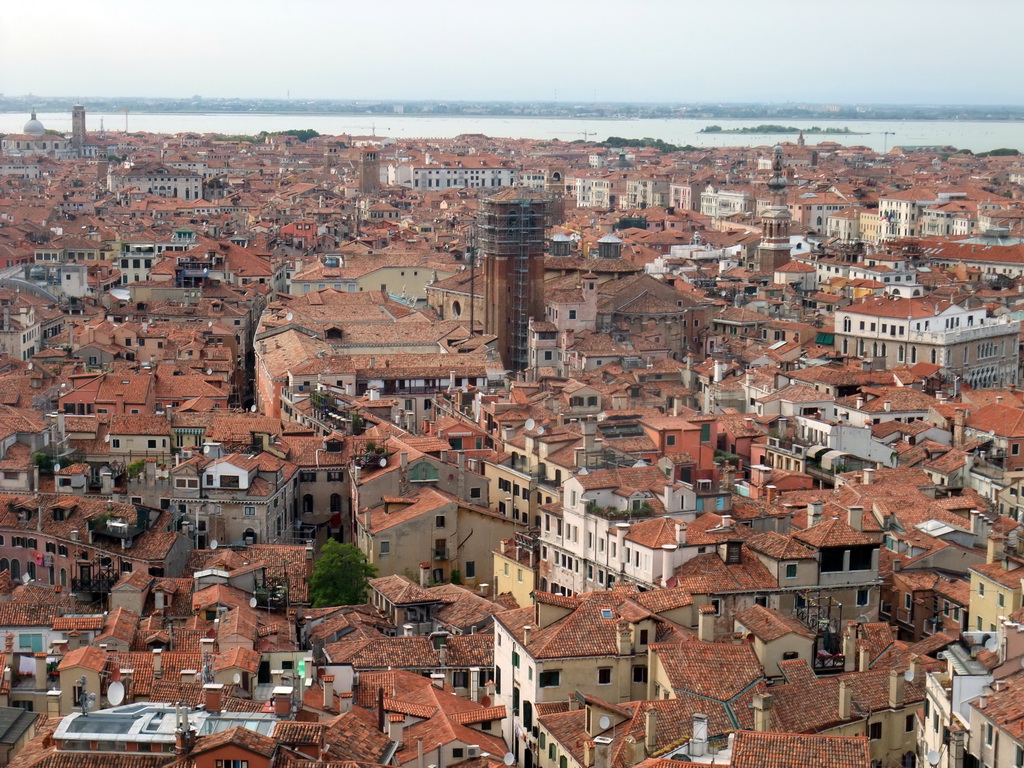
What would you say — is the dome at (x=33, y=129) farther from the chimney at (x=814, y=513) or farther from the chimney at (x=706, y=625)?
the chimney at (x=706, y=625)

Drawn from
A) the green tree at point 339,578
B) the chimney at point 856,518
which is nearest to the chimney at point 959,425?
the chimney at point 856,518

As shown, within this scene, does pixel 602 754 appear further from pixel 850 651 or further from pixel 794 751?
pixel 850 651

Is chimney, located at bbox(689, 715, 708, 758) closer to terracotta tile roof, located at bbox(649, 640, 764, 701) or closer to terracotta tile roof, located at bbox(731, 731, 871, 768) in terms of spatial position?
terracotta tile roof, located at bbox(731, 731, 871, 768)

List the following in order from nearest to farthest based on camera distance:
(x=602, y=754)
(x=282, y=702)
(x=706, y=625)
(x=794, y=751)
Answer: (x=794, y=751)
(x=282, y=702)
(x=602, y=754)
(x=706, y=625)

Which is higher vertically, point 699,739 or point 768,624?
point 699,739

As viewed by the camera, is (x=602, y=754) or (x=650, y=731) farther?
(x=602, y=754)

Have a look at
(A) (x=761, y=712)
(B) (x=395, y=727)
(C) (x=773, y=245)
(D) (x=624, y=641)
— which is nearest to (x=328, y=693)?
(B) (x=395, y=727)

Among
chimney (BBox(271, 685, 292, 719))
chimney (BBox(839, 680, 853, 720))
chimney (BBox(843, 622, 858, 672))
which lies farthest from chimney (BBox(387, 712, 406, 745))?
chimney (BBox(843, 622, 858, 672))
